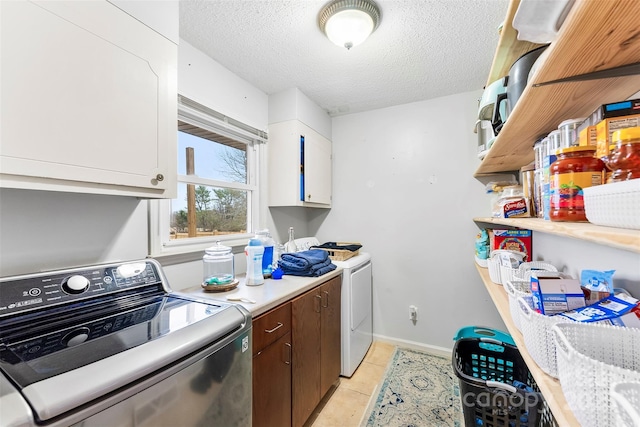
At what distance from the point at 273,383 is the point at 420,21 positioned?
2126 mm

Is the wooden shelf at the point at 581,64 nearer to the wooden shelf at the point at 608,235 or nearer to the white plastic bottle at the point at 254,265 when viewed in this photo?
the wooden shelf at the point at 608,235

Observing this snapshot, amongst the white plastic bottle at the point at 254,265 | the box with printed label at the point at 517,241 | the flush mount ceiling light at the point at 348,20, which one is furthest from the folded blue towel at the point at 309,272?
the flush mount ceiling light at the point at 348,20

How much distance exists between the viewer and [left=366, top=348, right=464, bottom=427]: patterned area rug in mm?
1729

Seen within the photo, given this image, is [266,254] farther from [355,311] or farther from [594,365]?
[594,365]

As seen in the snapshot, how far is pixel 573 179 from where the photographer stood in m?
0.66

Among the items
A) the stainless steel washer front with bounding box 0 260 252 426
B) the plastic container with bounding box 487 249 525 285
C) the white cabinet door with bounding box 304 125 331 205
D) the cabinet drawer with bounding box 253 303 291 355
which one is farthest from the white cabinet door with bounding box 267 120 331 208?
the plastic container with bounding box 487 249 525 285

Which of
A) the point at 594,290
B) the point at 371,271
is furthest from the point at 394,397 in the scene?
the point at 594,290

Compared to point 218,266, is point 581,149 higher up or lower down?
higher up

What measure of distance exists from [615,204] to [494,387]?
3.75 ft

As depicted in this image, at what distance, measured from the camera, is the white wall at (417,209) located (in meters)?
2.44

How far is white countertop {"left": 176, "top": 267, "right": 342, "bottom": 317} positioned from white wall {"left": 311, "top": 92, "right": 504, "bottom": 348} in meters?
1.17

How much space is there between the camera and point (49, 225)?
43.4 inches

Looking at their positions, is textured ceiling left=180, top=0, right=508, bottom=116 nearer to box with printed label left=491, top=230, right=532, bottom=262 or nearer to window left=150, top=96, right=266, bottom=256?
window left=150, top=96, right=266, bottom=256

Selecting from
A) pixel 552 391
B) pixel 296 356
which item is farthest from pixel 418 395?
pixel 552 391
